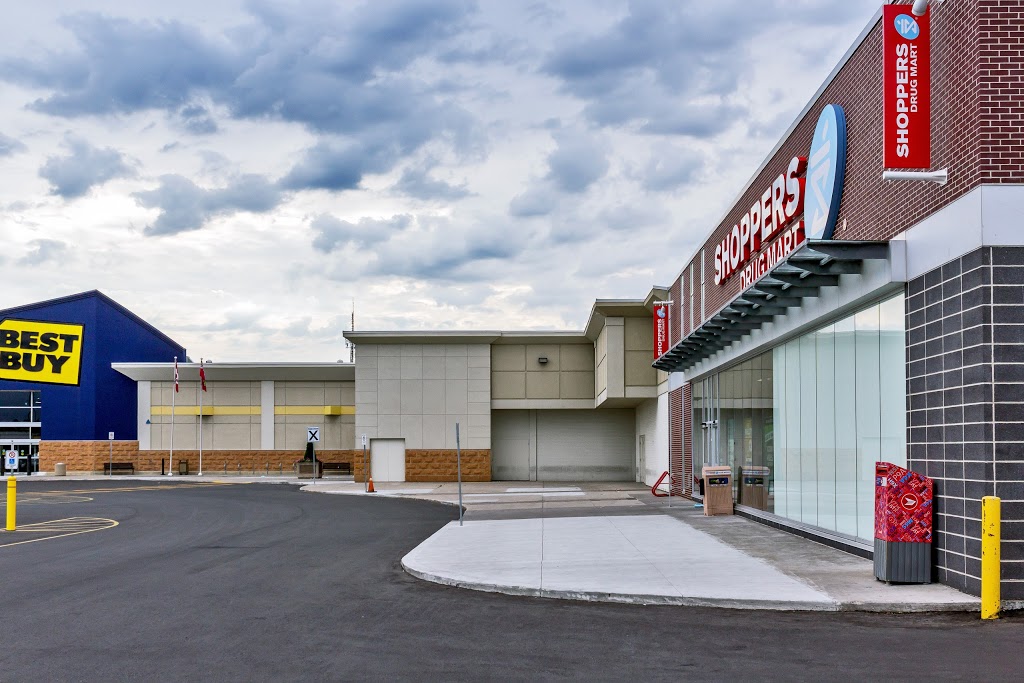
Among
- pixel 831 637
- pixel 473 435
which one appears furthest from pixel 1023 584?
pixel 473 435

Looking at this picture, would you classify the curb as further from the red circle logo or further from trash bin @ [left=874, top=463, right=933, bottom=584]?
the red circle logo

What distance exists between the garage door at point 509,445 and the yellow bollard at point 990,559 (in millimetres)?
39929

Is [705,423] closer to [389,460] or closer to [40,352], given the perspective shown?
[389,460]

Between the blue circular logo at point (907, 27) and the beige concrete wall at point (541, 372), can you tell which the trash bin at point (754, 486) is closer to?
the blue circular logo at point (907, 27)

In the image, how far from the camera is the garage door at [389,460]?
153 ft

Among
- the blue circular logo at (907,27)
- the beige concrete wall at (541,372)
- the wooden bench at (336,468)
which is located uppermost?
the blue circular logo at (907,27)

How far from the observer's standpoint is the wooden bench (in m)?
55.6

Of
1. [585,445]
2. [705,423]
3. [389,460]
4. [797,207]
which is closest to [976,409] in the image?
[797,207]

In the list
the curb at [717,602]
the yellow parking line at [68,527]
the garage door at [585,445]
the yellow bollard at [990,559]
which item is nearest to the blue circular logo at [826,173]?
the yellow bollard at [990,559]

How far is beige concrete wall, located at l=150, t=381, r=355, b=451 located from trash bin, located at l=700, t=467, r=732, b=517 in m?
35.5

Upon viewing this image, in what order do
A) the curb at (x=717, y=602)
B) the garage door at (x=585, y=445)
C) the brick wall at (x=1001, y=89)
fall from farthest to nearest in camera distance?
the garage door at (x=585, y=445) < the brick wall at (x=1001, y=89) < the curb at (x=717, y=602)

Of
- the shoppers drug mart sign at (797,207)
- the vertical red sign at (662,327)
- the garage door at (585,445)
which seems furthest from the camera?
the garage door at (585,445)

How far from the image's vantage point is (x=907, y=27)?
12.0 meters

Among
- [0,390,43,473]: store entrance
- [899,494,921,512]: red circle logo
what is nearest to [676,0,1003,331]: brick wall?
[899,494,921,512]: red circle logo
